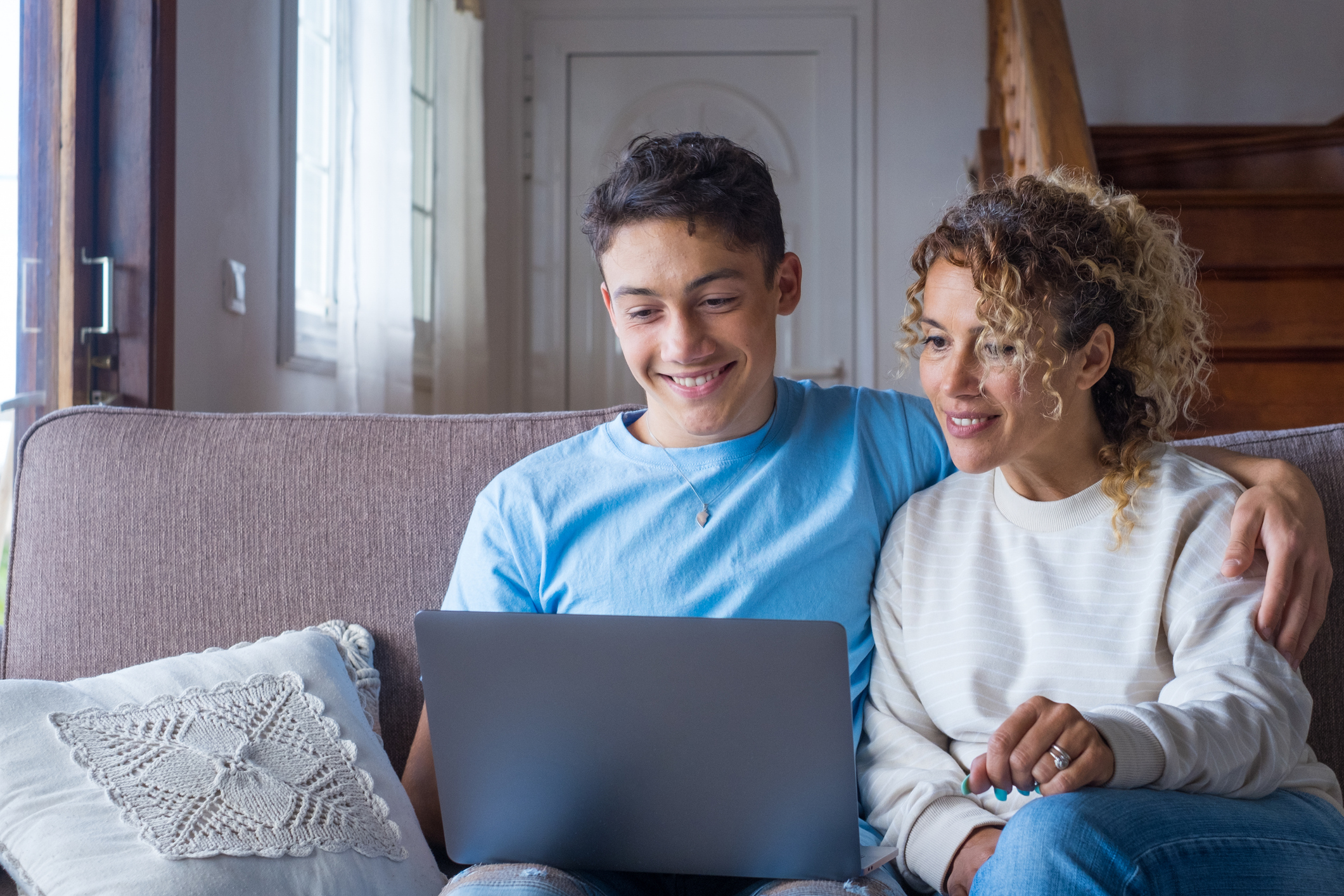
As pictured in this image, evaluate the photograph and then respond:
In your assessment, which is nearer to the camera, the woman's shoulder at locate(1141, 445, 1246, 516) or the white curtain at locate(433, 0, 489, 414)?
the woman's shoulder at locate(1141, 445, 1246, 516)

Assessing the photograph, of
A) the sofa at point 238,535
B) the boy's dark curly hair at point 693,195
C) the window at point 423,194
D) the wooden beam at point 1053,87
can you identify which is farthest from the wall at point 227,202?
the wooden beam at point 1053,87

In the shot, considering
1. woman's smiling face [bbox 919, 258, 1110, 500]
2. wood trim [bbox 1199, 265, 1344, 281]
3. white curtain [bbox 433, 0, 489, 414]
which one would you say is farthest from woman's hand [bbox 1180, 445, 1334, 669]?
white curtain [bbox 433, 0, 489, 414]

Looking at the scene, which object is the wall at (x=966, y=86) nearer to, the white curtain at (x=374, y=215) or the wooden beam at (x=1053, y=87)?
the white curtain at (x=374, y=215)

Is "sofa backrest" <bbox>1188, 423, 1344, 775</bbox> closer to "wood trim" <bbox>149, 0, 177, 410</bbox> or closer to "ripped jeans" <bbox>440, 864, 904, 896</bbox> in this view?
"ripped jeans" <bbox>440, 864, 904, 896</bbox>

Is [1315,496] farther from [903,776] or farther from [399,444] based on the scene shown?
[399,444]

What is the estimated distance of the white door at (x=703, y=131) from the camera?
3875 mm

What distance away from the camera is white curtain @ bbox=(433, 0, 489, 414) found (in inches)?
126

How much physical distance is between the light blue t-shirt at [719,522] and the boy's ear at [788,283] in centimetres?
11

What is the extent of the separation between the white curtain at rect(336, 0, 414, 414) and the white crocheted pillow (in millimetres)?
→ 1465

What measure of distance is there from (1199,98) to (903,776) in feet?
12.1

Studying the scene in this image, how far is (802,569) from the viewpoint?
1124 millimetres

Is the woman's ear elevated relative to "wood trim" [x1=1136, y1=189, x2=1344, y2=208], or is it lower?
lower

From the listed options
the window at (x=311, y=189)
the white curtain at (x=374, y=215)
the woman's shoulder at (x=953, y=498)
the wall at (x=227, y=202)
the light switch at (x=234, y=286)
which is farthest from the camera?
the white curtain at (x=374, y=215)

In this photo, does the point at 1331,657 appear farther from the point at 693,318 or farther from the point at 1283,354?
the point at 1283,354
